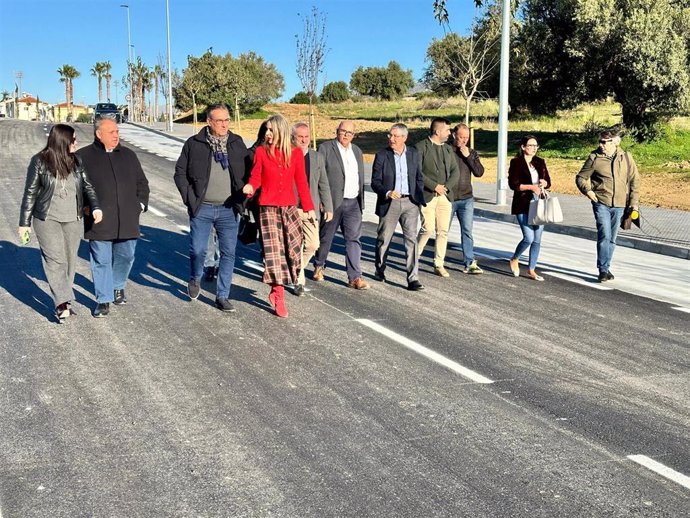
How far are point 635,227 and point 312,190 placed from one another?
309 inches

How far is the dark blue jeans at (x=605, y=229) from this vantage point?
1040 centimetres

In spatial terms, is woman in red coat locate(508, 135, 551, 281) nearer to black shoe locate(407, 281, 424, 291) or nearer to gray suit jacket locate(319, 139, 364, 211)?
black shoe locate(407, 281, 424, 291)

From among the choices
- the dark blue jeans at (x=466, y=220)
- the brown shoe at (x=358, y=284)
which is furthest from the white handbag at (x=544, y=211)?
the brown shoe at (x=358, y=284)

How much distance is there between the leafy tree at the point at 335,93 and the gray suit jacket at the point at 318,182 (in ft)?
233

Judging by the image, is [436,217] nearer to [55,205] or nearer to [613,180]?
[613,180]

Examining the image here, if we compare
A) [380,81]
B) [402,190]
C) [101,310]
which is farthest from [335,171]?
[380,81]

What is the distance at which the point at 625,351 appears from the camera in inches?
287

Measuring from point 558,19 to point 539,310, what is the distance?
1002 inches

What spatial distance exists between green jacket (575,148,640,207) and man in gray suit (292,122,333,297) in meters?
A: 3.16

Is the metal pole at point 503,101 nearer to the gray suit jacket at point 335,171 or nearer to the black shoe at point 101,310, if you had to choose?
the gray suit jacket at point 335,171

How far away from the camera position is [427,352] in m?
7.07

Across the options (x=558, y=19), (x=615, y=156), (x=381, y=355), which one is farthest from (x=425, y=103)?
(x=381, y=355)

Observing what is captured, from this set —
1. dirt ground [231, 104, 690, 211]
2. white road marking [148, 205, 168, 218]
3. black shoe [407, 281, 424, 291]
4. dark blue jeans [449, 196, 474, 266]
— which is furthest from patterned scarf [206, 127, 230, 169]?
dirt ground [231, 104, 690, 211]

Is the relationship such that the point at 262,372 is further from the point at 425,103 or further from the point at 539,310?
the point at 425,103
